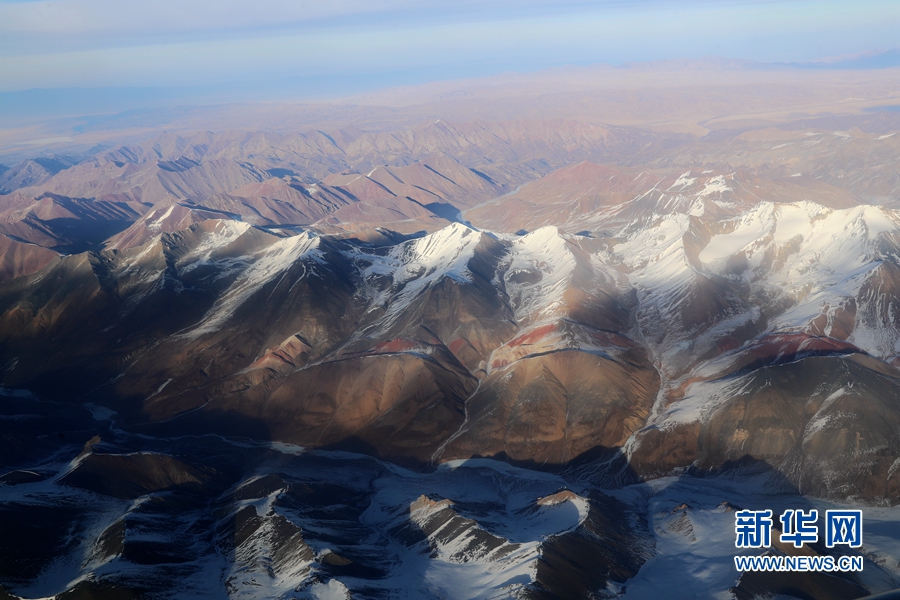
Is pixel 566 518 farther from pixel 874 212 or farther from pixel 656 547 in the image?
pixel 874 212

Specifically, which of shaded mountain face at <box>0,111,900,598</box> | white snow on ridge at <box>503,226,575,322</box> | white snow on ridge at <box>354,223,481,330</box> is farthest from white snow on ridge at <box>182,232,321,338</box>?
white snow on ridge at <box>503,226,575,322</box>

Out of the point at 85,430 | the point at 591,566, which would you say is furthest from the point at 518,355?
the point at 85,430

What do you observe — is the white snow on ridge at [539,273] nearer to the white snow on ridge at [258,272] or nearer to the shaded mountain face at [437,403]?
the shaded mountain face at [437,403]

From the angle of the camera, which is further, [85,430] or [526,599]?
[85,430]

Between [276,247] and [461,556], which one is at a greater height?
[276,247]

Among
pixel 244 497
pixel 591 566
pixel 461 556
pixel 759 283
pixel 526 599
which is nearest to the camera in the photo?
pixel 526 599

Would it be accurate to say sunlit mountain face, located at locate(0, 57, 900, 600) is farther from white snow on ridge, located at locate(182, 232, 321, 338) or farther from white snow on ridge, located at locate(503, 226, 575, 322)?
white snow on ridge, located at locate(182, 232, 321, 338)
